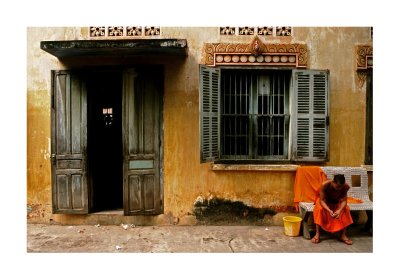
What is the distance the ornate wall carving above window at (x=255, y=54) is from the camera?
607cm

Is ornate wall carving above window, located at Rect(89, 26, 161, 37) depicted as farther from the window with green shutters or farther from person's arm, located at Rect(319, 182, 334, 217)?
person's arm, located at Rect(319, 182, 334, 217)

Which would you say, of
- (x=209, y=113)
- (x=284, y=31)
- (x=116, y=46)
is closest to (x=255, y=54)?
(x=284, y=31)

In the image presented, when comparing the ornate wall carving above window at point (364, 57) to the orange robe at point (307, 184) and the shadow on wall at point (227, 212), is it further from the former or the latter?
the shadow on wall at point (227, 212)

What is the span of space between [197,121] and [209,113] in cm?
35

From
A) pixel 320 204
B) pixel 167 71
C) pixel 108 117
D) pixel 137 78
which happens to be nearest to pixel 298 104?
pixel 320 204

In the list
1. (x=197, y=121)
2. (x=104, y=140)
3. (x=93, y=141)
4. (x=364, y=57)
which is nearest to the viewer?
(x=364, y=57)

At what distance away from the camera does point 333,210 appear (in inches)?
212

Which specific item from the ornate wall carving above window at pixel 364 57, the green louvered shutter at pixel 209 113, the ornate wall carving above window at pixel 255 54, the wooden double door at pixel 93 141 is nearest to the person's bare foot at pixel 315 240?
the green louvered shutter at pixel 209 113

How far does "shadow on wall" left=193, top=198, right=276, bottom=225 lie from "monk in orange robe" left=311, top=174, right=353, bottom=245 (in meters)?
1.04

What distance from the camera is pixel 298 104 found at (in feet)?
20.1

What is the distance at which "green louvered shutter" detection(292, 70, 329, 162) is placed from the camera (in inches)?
239

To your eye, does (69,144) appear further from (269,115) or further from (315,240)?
(315,240)

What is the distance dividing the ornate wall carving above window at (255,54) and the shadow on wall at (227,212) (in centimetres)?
263

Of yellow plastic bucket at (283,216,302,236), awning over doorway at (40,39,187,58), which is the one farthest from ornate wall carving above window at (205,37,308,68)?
yellow plastic bucket at (283,216,302,236)
